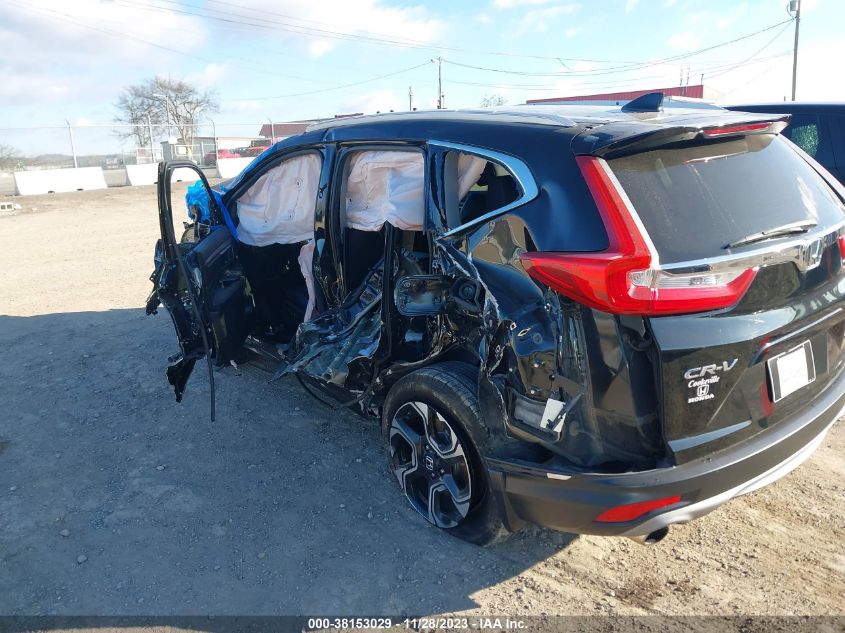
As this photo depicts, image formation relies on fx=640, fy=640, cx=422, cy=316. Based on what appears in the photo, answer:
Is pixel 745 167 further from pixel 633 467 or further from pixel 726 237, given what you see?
pixel 633 467

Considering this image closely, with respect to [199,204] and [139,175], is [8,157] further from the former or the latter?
[199,204]

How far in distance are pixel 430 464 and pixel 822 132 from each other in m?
5.56

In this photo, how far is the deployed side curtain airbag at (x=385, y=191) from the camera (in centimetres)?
315

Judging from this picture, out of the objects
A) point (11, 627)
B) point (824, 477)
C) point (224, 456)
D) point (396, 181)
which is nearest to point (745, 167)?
point (396, 181)

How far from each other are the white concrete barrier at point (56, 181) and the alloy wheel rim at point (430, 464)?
903 inches

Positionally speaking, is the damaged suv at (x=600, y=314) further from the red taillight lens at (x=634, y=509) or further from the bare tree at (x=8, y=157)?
the bare tree at (x=8, y=157)

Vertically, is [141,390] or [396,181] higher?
[396,181]

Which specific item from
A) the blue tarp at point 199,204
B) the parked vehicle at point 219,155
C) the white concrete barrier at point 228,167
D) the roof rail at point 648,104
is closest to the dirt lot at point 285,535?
the blue tarp at point 199,204

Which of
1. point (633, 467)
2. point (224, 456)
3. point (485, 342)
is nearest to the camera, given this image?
point (633, 467)

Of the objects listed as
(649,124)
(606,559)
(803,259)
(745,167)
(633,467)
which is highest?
(649,124)

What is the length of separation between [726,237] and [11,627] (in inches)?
124

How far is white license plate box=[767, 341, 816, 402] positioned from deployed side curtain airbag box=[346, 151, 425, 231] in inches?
63.0

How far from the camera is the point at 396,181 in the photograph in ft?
10.7

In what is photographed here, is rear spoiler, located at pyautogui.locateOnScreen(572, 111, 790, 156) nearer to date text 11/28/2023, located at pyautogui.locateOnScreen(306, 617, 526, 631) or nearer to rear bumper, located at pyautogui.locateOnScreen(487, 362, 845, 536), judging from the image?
rear bumper, located at pyautogui.locateOnScreen(487, 362, 845, 536)
